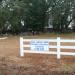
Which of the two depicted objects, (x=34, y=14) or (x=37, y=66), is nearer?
(x=37, y=66)

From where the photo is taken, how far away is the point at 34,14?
36125 millimetres

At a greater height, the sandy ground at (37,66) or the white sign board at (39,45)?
the white sign board at (39,45)

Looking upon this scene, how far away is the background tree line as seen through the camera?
101 feet

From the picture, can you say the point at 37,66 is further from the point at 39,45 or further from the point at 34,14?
the point at 34,14

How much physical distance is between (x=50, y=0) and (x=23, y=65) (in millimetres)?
26831

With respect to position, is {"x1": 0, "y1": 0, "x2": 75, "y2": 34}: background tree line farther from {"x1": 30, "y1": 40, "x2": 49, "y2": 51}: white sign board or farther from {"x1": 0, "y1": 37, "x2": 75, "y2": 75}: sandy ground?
{"x1": 0, "y1": 37, "x2": 75, "y2": 75}: sandy ground

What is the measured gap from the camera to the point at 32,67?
9141mm

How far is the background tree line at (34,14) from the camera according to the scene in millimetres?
30923

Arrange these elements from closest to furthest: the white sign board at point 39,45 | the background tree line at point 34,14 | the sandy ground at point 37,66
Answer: the sandy ground at point 37,66 → the white sign board at point 39,45 → the background tree line at point 34,14

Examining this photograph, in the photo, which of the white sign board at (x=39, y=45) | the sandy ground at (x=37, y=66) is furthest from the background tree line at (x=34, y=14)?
the sandy ground at (x=37, y=66)

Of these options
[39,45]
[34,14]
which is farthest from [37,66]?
[34,14]

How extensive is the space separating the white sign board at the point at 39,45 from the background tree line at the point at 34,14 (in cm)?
1928

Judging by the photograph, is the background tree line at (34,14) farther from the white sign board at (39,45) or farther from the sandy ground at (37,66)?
the sandy ground at (37,66)

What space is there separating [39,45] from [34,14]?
25.1m
